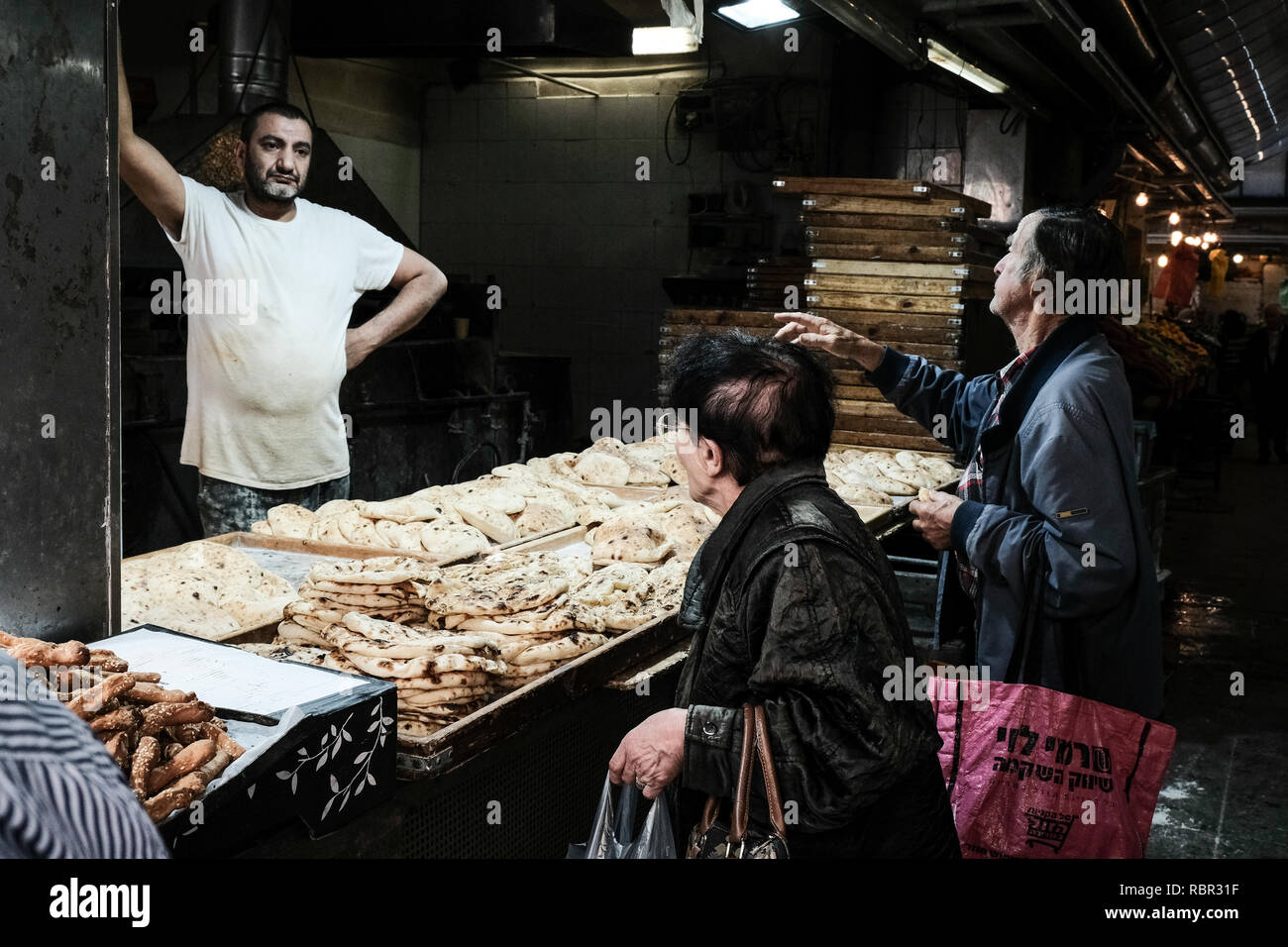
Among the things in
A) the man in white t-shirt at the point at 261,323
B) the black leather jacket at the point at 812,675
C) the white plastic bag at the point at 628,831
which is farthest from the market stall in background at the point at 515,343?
the black leather jacket at the point at 812,675

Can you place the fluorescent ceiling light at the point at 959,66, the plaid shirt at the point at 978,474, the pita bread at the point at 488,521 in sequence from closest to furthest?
the plaid shirt at the point at 978,474
the pita bread at the point at 488,521
the fluorescent ceiling light at the point at 959,66

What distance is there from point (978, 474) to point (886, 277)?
3656 mm

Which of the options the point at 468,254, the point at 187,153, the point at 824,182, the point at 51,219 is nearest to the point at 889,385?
the point at 51,219

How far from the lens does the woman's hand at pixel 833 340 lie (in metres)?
3.88

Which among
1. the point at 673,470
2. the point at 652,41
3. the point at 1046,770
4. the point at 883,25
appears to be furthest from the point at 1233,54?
the point at 1046,770

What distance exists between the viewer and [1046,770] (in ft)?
9.32

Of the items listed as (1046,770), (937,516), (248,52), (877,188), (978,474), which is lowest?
(1046,770)

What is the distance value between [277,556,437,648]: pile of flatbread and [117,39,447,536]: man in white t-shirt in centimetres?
170

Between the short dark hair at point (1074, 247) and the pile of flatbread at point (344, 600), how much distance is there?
1789 millimetres

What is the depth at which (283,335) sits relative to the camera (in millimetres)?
4477

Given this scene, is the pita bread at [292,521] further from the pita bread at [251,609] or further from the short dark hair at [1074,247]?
the short dark hair at [1074,247]

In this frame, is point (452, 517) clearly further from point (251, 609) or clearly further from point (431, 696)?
point (431, 696)

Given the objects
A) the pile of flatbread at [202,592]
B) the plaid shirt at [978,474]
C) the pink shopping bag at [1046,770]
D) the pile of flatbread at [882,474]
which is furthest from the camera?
the pile of flatbread at [882,474]

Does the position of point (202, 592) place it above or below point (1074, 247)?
below
